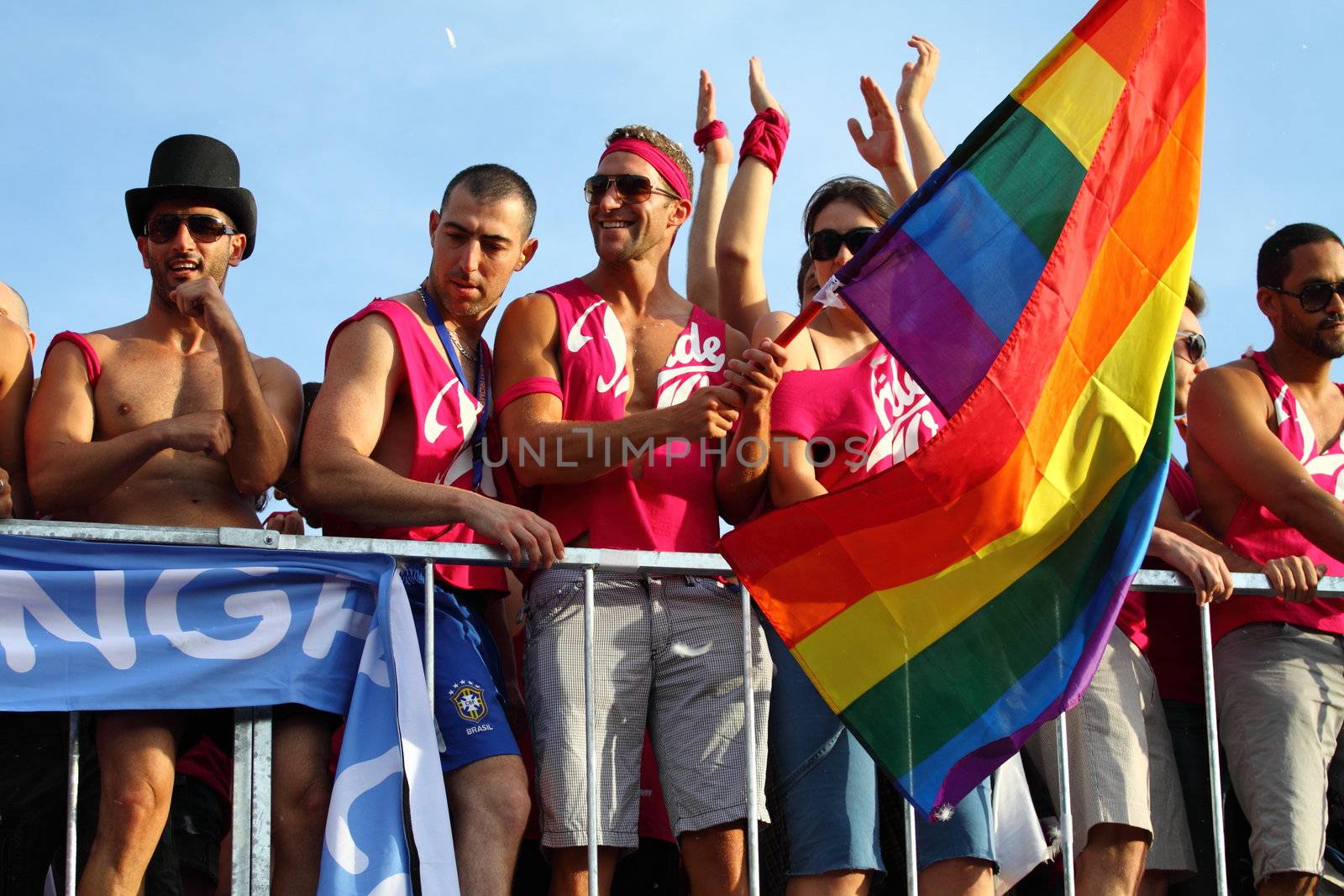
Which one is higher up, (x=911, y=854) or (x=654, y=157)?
(x=654, y=157)

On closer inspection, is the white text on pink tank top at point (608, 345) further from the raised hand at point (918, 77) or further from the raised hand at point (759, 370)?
the raised hand at point (918, 77)

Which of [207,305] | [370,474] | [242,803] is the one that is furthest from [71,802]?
[207,305]

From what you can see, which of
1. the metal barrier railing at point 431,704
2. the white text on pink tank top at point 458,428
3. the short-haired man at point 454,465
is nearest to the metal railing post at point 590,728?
the metal barrier railing at point 431,704

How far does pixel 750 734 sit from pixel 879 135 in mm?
2878

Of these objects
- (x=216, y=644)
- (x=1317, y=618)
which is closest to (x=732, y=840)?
(x=216, y=644)

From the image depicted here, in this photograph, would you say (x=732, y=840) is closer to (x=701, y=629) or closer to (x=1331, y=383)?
(x=701, y=629)

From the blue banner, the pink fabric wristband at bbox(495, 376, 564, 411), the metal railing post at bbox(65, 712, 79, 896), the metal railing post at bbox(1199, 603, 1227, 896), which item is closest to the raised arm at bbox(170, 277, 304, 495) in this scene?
the blue banner

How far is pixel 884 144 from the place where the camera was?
6.73 m

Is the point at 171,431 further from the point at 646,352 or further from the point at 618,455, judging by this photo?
the point at 646,352

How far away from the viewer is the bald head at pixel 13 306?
18.4ft

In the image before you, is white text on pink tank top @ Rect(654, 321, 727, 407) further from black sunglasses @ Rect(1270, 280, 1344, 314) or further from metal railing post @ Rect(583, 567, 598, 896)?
black sunglasses @ Rect(1270, 280, 1344, 314)

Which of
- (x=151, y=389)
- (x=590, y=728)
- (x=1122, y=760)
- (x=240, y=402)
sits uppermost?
(x=151, y=389)

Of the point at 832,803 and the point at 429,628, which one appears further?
the point at 832,803

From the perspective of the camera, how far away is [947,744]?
4562 mm
